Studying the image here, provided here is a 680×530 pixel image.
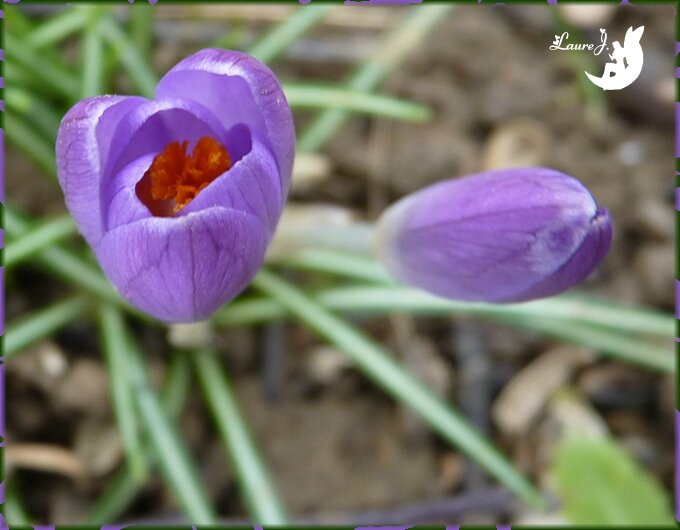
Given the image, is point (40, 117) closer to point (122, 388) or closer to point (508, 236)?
point (122, 388)

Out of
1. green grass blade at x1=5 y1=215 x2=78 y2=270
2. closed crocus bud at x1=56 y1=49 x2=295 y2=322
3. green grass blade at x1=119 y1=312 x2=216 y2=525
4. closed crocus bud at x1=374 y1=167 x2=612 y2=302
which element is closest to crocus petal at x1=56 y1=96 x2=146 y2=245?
closed crocus bud at x1=56 y1=49 x2=295 y2=322

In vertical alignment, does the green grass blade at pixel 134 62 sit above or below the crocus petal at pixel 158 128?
below

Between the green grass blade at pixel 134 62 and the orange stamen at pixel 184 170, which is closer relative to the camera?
the orange stamen at pixel 184 170

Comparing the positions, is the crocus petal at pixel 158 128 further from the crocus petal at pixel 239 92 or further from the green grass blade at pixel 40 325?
the green grass blade at pixel 40 325

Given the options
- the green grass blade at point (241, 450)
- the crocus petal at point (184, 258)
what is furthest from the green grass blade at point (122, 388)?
the crocus petal at point (184, 258)

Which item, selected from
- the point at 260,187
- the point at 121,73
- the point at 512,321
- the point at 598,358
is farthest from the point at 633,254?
the point at 260,187

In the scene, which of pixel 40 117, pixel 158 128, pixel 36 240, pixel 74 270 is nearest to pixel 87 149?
pixel 158 128

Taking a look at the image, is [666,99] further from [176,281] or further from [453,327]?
[176,281]
